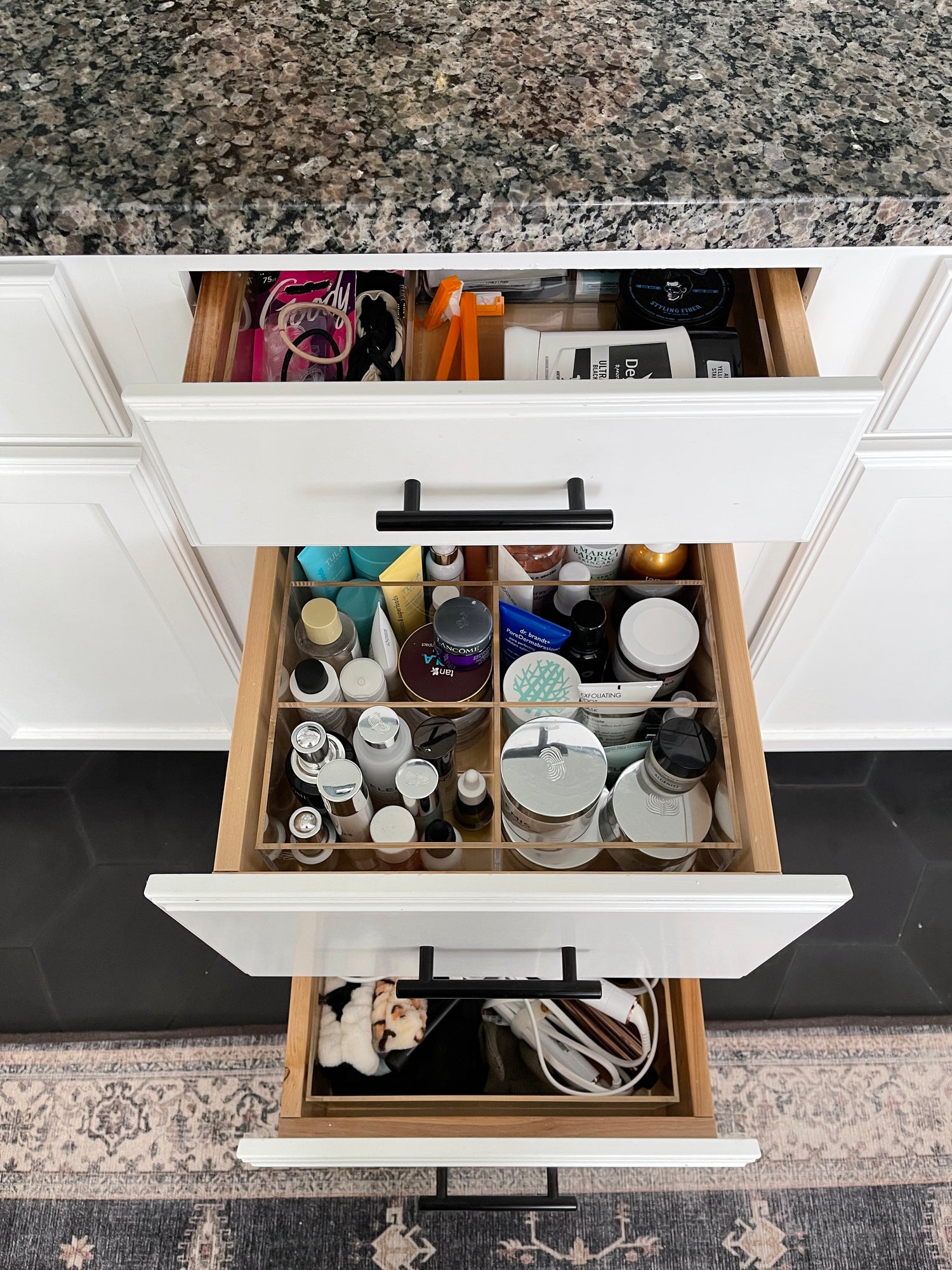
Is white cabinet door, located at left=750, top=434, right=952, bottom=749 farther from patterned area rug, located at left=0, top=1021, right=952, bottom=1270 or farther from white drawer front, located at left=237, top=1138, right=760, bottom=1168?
white drawer front, located at left=237, top=1138, right=760, bottom=1168

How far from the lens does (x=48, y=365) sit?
0.69 m

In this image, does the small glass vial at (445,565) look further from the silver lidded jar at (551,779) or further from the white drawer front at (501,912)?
the white drawer front at (501,912)

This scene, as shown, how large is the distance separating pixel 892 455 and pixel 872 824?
693 millimetres

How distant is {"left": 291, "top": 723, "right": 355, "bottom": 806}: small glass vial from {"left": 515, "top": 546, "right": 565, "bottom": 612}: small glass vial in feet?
0.73

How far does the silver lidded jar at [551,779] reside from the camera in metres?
0.68

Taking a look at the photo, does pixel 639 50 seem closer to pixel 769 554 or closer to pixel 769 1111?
pixel 769 554

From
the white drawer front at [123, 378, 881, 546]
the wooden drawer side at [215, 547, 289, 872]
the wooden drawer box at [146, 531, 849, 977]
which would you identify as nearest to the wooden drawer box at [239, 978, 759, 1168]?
the wooden drawer box at [146, 531, 849, 977]

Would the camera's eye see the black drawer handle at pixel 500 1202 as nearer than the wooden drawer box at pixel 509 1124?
No

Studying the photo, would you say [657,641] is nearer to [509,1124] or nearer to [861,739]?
[509,1124]

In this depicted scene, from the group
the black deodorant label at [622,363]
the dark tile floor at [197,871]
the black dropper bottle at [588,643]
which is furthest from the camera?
the dark tile floor at [197,871]

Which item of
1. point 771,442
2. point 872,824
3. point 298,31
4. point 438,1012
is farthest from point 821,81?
point 872,824

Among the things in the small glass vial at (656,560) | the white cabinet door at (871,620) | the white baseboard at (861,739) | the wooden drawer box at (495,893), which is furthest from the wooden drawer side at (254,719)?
the white baseboard at (861,739)

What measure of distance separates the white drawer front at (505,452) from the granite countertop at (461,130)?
10cm

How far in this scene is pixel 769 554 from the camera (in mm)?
927
